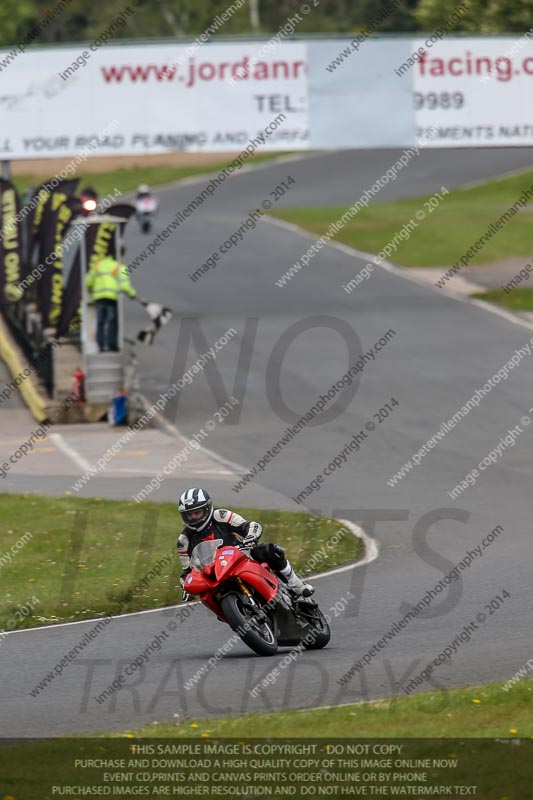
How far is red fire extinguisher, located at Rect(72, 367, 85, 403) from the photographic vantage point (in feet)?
82.7

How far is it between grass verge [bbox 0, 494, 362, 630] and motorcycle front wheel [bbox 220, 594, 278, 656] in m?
2.61

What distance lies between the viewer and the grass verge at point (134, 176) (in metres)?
61.1

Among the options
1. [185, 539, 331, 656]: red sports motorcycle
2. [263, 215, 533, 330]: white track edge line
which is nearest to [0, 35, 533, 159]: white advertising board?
[263, 215, 533, 330]: white track edge line

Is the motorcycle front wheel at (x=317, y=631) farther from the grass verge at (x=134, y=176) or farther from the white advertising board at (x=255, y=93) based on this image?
the grass verge at (x=134, y=176)

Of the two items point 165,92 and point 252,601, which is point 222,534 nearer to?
point 252,601

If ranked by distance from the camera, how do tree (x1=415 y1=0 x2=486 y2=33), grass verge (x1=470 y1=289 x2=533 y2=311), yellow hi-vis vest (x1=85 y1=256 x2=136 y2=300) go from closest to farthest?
1. yellow hi-vis vest (x1=85 y1=256 x2=136 y2=300)
2. grass verge (x1=470 y1=289 x2=533 y2=311)
3. tree (x1=415 y1=0 x2=486 y2=33)

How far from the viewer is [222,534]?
11727 millimetres

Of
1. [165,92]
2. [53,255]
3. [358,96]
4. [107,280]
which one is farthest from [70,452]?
[358,96]

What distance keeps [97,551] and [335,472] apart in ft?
17.2

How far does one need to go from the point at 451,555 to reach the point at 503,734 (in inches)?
A: 242

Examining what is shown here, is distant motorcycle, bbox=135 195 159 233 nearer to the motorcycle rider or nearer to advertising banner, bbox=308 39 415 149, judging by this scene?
advertising banner, bbox=308 39 415 149
